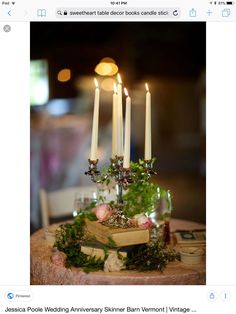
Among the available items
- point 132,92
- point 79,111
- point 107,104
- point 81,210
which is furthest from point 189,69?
point 81,210

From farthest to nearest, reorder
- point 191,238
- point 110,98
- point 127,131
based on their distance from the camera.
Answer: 1. point 110,98
2. point 191,238
3. point 127,131

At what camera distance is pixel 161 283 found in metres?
0.66

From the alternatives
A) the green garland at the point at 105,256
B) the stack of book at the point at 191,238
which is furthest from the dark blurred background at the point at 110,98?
the green garland at the point at 105,256

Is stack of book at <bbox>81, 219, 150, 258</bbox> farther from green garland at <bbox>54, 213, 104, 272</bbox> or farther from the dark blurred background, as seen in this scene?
the dark blurred background

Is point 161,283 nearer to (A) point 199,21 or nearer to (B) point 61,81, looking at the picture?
(A) point 199,21

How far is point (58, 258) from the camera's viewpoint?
71 cm

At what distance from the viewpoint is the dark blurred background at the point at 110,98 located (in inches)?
96.8

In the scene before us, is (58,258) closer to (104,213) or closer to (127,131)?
(104,213)
